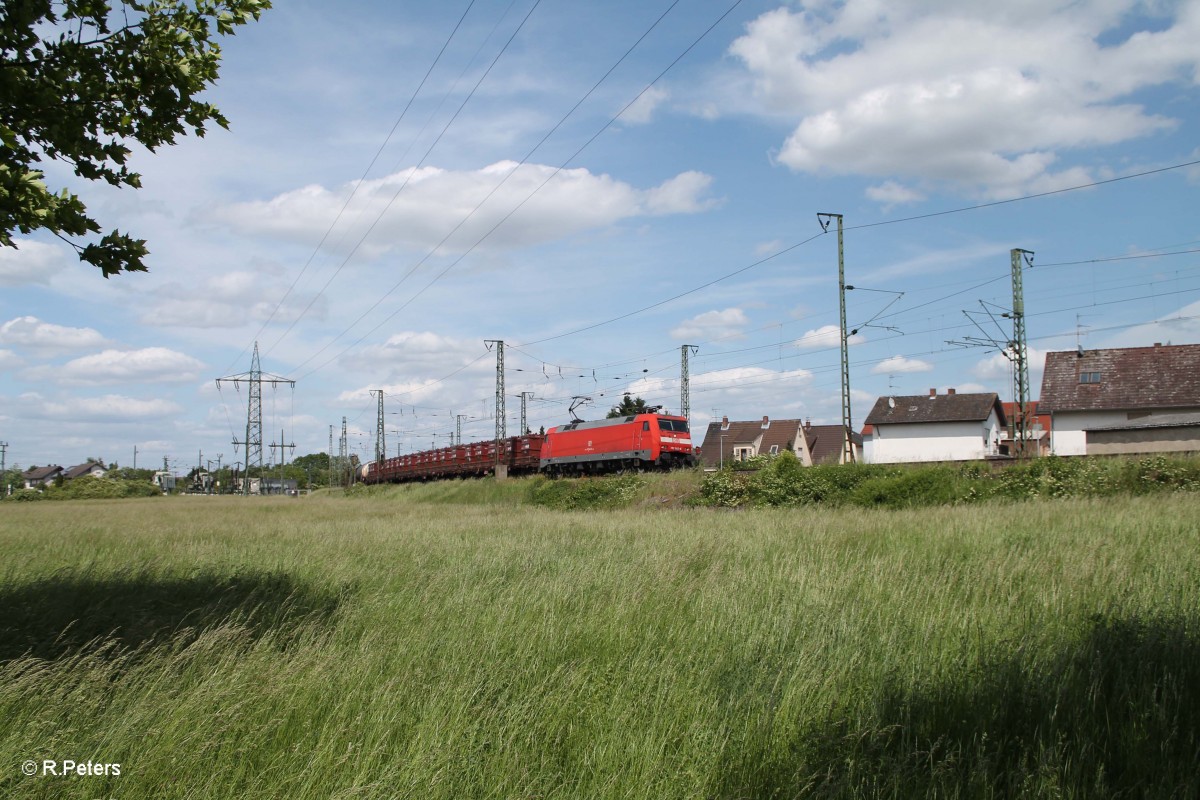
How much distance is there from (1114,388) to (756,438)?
1764 inches

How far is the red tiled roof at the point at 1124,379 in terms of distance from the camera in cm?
4362

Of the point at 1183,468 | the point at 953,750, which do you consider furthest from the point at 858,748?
the point at 1183,468

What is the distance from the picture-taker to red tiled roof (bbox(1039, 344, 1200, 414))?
143ft

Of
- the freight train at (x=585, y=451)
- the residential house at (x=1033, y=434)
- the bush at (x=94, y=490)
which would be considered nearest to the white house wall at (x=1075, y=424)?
the residential house at (x=1033, y=434)

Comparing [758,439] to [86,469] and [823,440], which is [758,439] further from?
[86,469]

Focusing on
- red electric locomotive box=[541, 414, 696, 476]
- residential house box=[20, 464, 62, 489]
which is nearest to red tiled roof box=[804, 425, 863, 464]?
red electric locomotive box=[541, 414, 696, 476]

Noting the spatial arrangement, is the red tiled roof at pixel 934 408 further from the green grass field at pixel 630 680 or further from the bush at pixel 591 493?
the green grass field at pixel 630 680

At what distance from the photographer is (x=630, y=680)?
197 inches

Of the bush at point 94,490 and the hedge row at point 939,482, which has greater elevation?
the hedge row at point 939,482

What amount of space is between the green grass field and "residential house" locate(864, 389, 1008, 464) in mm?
55881

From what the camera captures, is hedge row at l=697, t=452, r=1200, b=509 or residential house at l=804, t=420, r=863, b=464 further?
residential house at l=804, t=420, r=863, b=464

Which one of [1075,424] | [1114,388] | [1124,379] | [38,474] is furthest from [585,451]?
[38,474]

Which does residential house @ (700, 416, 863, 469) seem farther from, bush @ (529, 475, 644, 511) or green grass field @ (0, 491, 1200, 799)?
green grass field @ (0, 491, 1200, 799)

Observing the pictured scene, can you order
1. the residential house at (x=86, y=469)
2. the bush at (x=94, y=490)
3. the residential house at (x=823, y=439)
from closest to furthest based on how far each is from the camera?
the bush at (x=94, y=490) → the residential house at (x=823, y=439) → the residential house at (x=86, y=469)
